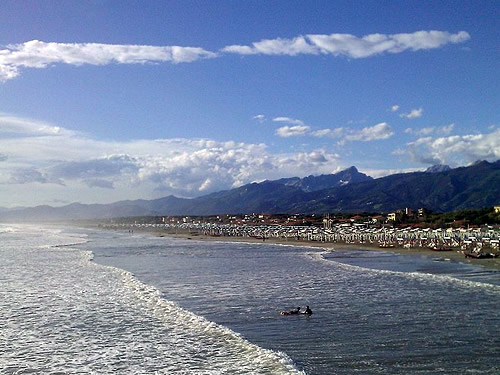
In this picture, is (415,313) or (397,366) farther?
(415,313)

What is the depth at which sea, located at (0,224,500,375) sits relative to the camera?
15969 mm

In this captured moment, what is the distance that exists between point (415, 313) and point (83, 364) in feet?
47.0

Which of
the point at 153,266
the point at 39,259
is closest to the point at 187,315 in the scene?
the point at 153,266

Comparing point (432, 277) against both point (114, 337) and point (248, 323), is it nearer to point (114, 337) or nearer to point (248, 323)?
point (248, 323)

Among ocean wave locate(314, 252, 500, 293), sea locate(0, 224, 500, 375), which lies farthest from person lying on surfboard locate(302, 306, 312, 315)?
ocean wave locate(314, 252, 500, 293)

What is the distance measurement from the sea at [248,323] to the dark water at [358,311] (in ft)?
0.22

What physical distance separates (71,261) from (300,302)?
101 feet

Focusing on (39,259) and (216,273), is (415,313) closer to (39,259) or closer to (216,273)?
(216,273)

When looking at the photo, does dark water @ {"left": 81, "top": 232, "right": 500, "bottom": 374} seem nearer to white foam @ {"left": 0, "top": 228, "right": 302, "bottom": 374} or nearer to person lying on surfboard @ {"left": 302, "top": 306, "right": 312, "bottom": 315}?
person lying on surfboard @ {"left": 302, "top": 306, "right": 312, "bottom": 315}

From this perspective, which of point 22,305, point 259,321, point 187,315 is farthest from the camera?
point 22,305

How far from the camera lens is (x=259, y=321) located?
21.7 m

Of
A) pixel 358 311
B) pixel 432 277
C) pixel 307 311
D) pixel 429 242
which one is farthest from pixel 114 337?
pixel 429 242

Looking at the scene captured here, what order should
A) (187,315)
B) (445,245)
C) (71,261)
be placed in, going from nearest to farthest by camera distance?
A: (187,315), (71,261), (445,245)

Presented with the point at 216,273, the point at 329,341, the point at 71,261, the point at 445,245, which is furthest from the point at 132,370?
the point at 445,245
